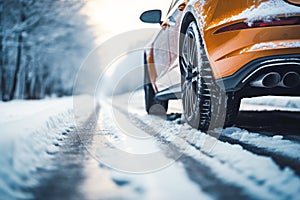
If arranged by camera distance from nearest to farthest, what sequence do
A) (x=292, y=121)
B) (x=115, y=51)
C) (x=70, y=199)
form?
(x=70, y=199), (x=292, y=121), (x=115, y=51)

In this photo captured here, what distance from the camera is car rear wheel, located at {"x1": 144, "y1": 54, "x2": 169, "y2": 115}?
18.9 feet

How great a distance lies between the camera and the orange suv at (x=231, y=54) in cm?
220

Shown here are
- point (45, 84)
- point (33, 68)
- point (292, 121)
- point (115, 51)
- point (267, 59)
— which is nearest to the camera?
point (267, 59)

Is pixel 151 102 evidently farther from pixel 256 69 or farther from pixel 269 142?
pixel 256 69

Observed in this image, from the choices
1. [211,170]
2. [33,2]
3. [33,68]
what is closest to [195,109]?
[211,170]

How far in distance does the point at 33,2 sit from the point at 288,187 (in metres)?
15.6

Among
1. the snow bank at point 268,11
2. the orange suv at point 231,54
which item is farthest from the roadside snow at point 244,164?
the snow bank at point 268,11

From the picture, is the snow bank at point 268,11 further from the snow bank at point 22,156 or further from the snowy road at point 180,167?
the snow bank at point 22,156

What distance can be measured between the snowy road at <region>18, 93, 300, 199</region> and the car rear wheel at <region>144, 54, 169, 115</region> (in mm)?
2674

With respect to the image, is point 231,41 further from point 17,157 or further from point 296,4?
point 17,157

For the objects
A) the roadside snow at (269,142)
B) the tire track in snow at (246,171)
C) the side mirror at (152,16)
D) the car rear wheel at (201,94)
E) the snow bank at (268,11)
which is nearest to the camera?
the tire track in snow at (246,171)

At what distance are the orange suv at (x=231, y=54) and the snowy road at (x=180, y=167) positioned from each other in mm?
332

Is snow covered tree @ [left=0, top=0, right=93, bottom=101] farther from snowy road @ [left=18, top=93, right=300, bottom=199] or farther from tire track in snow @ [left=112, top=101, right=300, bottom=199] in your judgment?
tire track in snow @ [left=112, top=101, right=300, bottom=199]

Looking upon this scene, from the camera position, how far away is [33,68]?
2203 centimetres
